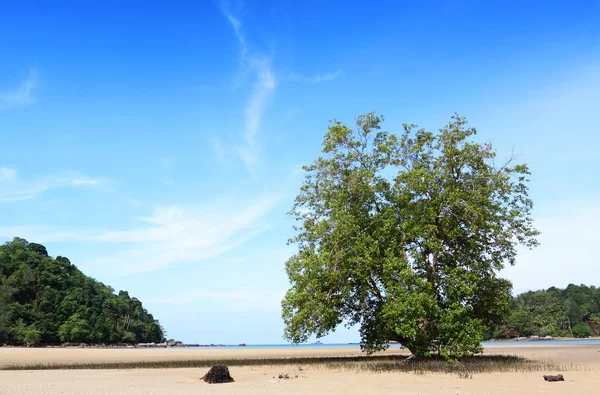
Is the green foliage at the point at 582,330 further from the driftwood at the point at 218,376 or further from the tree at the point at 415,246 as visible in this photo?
the driftwood at the point at 218,376

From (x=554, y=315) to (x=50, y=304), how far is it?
5634 inches

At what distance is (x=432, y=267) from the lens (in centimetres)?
3000

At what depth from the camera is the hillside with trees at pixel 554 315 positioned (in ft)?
467

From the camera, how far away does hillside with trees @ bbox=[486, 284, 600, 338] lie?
142 metres

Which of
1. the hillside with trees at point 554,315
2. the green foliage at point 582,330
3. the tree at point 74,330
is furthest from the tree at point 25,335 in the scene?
the green foliage at point 582,330

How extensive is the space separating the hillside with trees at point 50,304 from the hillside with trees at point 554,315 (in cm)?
10581

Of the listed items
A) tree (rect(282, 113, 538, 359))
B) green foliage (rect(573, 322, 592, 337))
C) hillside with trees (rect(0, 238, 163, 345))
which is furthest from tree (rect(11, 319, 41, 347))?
green foliage (rect(573, 322, 592, 337))

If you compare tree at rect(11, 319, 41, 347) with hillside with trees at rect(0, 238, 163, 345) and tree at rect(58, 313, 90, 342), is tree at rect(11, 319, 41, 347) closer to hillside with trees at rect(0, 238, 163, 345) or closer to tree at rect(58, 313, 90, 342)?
hillside with trees at rect(0, 238, 163, 345)

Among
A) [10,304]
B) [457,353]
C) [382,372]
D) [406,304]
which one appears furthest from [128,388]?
[10,304]

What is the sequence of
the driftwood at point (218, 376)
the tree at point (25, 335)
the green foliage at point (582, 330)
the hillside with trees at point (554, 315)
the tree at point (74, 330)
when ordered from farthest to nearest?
the green foliage at point (582, 330), the hillside with trees at point (554, 315), the tree at point (74, 330), the tree at point (25, 335), the driftwood at point (218, 376)

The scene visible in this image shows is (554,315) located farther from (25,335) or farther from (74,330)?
(25,335)

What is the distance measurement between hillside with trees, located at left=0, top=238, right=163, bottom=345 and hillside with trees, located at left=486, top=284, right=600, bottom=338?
4166 inches

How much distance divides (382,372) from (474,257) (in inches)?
398

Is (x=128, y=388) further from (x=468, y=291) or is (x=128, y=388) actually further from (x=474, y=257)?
(x=474, y=257)
